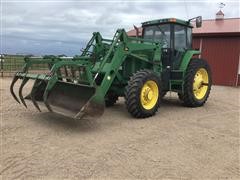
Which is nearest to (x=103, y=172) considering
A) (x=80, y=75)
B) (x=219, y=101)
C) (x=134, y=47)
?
(x=80, y=75)

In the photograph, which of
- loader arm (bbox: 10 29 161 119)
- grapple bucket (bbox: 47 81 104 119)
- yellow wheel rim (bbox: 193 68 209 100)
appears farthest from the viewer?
yellow wheel rim (bbox: 193 68 209 100)

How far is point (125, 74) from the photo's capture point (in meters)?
7.61

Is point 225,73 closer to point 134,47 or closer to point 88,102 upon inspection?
point 134,47

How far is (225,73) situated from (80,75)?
31.3 ft

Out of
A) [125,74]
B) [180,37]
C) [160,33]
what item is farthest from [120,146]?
[180,37]

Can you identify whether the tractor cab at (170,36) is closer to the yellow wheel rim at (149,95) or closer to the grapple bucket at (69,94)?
the yellow wheel rim at (149,95)

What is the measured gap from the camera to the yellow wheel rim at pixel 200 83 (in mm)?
8750

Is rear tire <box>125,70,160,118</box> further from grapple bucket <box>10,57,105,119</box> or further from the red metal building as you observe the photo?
the red metal building

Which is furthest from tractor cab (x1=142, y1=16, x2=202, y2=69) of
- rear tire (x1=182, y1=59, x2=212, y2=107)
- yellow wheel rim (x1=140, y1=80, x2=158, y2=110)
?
yellow wheel rim (x1=140, y1=80, x2=158, y2=110)

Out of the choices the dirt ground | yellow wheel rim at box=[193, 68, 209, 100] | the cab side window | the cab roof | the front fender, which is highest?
the cab roof

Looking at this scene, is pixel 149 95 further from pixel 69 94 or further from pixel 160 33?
pixel 160 33

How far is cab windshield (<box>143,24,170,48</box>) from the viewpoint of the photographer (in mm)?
8375

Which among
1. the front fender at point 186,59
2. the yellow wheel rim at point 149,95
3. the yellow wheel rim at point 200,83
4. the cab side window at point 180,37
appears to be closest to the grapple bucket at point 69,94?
the yellow wheel rim at point 149,95

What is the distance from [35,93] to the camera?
6.71 metres
